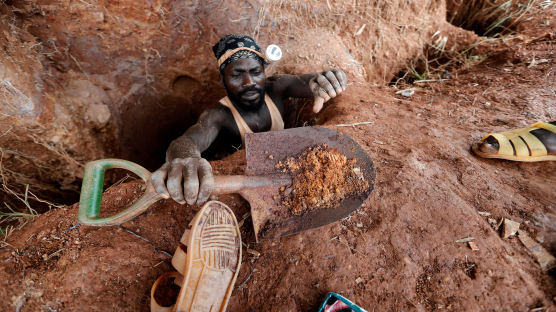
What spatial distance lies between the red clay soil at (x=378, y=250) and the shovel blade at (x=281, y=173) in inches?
2.6

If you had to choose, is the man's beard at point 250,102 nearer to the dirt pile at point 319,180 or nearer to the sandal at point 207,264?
the dirt pile at point 319,180

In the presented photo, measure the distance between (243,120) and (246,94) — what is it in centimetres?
26

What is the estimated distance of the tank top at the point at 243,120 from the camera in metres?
2.30

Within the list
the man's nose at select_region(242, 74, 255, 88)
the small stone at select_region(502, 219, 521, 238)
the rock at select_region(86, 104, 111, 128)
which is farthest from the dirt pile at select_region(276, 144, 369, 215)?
the rock at select_region(86, 104, 111, 128)

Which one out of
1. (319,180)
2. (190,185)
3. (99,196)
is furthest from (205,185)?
(319,180)

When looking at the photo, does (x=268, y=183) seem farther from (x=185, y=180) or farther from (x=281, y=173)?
(x=185, y=180)

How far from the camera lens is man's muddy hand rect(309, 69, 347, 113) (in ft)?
6.30

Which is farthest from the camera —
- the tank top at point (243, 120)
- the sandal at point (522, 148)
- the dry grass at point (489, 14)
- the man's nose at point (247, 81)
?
the dry grass at point (489, 14)

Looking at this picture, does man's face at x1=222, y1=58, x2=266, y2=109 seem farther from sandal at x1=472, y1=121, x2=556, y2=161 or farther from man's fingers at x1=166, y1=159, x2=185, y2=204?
sandal at x1=472, y1=121, x2=556, y2=161

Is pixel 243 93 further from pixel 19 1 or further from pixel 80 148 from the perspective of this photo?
pixel 19 1

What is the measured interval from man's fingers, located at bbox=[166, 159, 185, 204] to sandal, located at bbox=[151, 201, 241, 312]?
146mm

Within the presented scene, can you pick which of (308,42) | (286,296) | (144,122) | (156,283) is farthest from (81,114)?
(286,296)

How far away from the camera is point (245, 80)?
2.06m

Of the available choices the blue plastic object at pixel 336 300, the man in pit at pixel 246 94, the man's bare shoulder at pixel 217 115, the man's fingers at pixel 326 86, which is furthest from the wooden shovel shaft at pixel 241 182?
the man's bare shoulder at pixel 217 115
